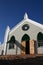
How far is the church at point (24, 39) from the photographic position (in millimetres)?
24672

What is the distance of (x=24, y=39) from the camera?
2655 cm

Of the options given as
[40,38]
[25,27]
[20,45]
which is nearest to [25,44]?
→ [20,45]

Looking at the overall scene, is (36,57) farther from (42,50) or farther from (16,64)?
(42,50)

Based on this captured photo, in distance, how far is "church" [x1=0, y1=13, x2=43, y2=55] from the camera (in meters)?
24.7

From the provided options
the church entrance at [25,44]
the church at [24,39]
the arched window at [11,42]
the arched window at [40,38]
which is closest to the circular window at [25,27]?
the church at [24,39]

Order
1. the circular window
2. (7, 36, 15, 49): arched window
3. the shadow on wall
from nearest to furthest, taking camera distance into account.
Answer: the shadow on wall
the circular window
(7, 36, 15, 49): arched window

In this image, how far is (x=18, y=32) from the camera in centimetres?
2783

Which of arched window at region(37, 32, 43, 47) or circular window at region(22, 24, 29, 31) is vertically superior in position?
circular window at region(22, 24, 29, 31)

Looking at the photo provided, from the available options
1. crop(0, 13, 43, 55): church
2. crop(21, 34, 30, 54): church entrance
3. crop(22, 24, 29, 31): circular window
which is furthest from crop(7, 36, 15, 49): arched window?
crop(22, 24, 29, 31): circular window

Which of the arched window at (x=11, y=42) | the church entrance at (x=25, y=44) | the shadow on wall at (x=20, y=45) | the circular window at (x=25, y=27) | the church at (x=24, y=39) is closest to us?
the church at (x=24, y=39)

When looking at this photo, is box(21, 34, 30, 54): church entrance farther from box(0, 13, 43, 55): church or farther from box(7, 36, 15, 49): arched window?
box(7, 36, 15, 49): arched window

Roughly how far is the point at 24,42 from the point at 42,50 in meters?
3.53

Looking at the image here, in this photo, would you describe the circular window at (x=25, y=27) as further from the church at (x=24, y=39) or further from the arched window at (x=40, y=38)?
the arched window at (x=40, y=38)

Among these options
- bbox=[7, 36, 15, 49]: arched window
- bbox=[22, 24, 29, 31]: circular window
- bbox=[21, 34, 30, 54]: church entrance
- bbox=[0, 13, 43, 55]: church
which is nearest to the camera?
bbox=[0, 13, 43, 55]: church
